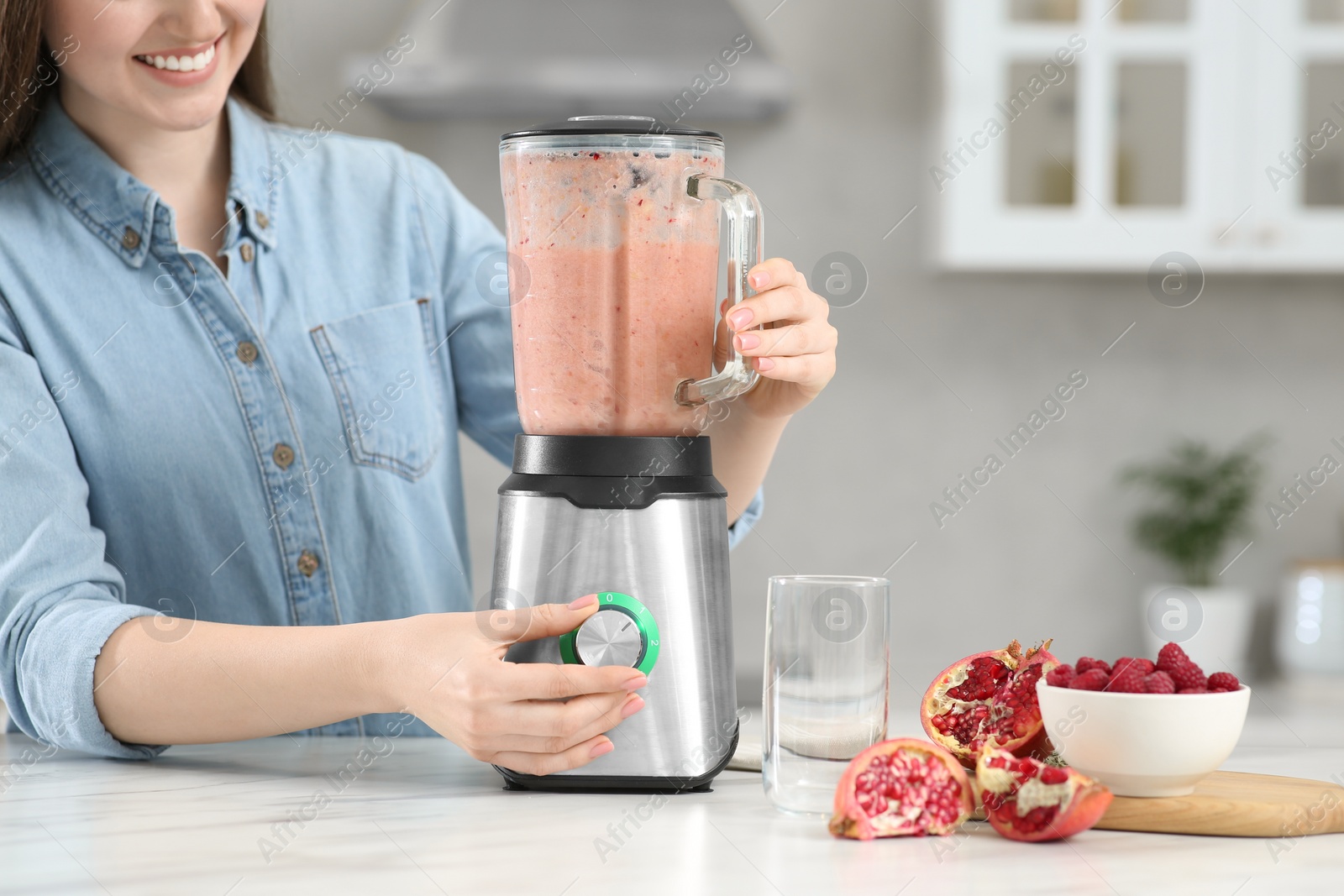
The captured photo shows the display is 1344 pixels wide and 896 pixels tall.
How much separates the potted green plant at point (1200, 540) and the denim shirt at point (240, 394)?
153 cm

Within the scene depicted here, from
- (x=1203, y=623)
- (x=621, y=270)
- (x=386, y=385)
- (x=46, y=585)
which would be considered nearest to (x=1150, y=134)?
(x=1203, y=623)

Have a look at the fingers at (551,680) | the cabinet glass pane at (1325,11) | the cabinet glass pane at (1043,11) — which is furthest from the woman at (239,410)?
the cabinet glass pane at (1325,11)

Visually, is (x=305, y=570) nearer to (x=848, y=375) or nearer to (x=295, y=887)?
(x=295, y=887)

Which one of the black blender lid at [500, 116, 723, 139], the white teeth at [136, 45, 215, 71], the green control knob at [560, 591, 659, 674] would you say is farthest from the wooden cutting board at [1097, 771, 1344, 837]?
the white teeth at [136, 45, 215, 71]

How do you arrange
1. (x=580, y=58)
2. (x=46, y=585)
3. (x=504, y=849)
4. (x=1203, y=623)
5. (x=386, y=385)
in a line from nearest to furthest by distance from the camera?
(x=504, y=849), (x=46, y=585), (x=386, y=385), (x=580, y=58), (x=1203, y=623)

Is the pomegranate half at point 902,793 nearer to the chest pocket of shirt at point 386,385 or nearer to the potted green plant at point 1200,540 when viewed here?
the chest pocket of shirt at point 386,385

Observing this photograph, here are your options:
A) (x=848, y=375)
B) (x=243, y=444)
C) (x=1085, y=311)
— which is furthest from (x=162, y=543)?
(x=1085, y=311)

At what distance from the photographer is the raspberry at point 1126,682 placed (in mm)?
613

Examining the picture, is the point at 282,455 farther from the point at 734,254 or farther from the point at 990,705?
the point at 990,705

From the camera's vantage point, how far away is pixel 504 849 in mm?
580

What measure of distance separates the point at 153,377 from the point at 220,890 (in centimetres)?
54

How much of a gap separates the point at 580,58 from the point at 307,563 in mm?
1228

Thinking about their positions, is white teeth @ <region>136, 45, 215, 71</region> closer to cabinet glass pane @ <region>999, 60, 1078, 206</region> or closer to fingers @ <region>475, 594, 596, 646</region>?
fingers @ <region>475, 594, 596, 646</region>

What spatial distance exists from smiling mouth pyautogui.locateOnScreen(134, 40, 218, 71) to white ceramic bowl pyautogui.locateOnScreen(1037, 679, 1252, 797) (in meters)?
0.73
